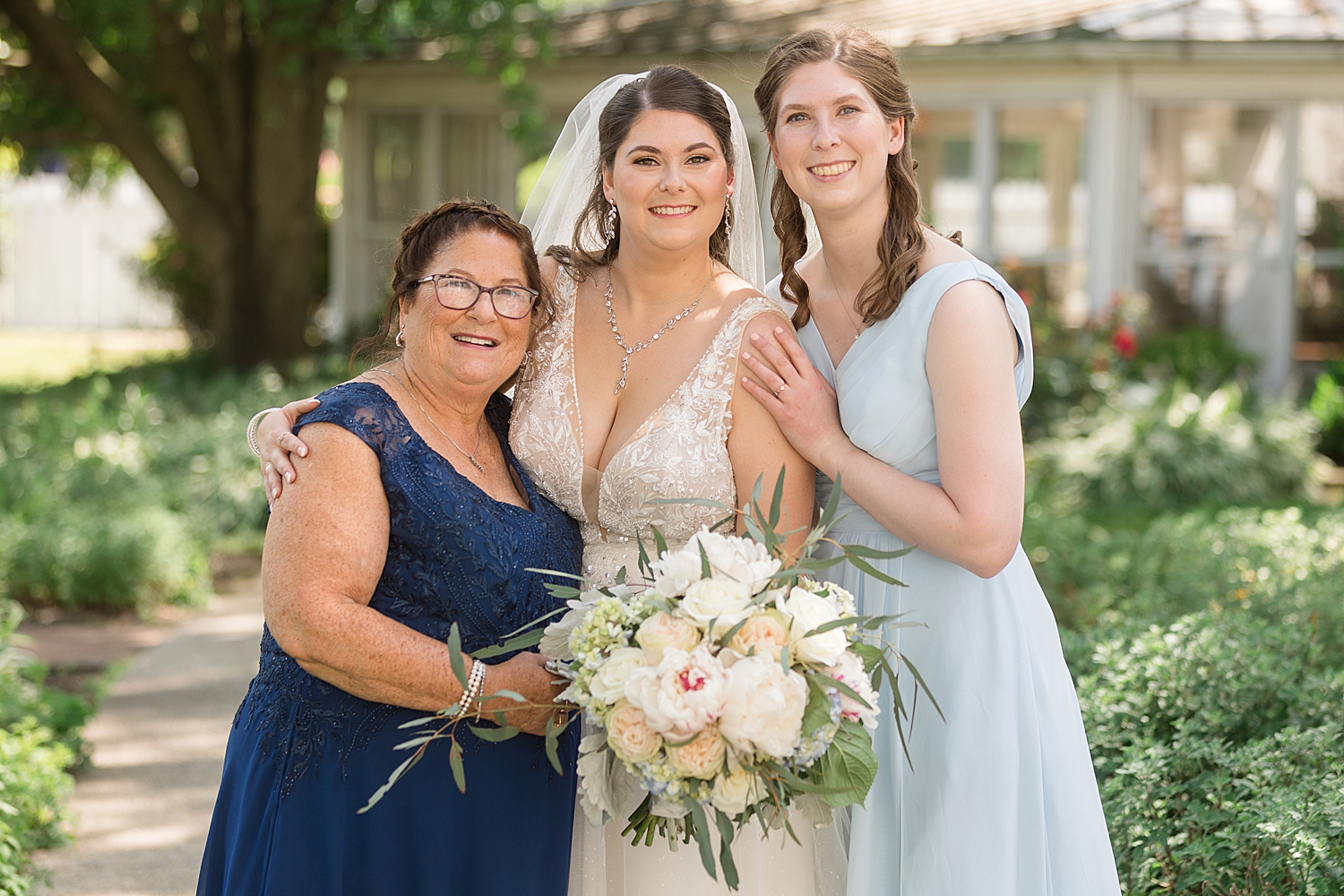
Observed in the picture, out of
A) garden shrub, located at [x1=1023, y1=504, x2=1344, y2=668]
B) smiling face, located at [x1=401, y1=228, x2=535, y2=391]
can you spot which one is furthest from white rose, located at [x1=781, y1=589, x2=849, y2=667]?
garden shrub, located at [x1=1023, y1=504, x2=1344, y2=668]

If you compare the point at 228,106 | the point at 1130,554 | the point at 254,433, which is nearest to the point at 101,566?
the point at 254,433

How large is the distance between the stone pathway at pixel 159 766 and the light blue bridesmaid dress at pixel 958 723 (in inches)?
104

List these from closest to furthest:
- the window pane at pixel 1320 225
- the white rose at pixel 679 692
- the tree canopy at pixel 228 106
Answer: the white rose at pixel 679 692 < the tree canopy at pixel 228 106 < the window pane at pixel 1320 225

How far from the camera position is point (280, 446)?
2.42 metres

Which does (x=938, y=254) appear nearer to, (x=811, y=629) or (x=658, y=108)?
(x=658, y=108)

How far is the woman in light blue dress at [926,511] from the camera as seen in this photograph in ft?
8.31

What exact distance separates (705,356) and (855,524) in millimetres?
488

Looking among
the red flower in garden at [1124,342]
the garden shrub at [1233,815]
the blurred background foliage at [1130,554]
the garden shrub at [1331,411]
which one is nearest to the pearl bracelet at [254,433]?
the blurred background foliage at [1130,554]

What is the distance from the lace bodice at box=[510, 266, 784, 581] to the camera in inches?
106

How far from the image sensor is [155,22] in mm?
12289

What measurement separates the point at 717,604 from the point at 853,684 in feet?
0.88

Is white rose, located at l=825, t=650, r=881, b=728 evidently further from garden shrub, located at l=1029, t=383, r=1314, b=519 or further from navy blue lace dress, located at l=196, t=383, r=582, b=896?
garden shrub, located at l=1029, t=383, r=1314, b=519

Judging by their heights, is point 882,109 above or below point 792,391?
above

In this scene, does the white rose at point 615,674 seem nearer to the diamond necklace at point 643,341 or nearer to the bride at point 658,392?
the bride at point 658,392
